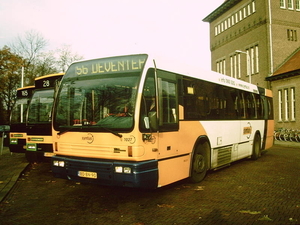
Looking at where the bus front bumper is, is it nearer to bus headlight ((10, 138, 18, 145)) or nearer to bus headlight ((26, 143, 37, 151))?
bus headlight ((26, 143, 37, 151))

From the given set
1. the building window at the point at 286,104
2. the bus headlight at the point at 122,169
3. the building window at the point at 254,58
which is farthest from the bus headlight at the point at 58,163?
the building window at the point at 254,58

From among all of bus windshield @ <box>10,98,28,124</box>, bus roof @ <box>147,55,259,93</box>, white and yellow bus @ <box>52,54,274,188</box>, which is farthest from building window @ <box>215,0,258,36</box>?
white and yellow bus @ <box>52,54,274,188</box>

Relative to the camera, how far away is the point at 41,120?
11227 millimetres

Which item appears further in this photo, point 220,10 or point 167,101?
point 220,10

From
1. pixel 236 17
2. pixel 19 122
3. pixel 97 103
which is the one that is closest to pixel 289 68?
pixel 236 17

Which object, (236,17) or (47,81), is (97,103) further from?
(236,17)

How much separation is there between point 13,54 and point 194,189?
39109 millimetres

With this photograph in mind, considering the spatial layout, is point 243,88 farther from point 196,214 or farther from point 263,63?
point 263,63

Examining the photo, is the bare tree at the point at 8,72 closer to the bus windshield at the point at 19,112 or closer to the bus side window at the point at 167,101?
the bus windshield at the point at 19,112

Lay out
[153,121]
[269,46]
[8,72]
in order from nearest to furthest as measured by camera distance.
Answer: [153,121] → [269,46] → [8,72]

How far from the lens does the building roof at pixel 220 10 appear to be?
4057 cm

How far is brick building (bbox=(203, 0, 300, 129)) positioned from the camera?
99.1 feet

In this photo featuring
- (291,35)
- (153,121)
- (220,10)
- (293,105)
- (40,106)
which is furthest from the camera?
(220,10)

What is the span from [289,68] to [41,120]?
86.3ft
